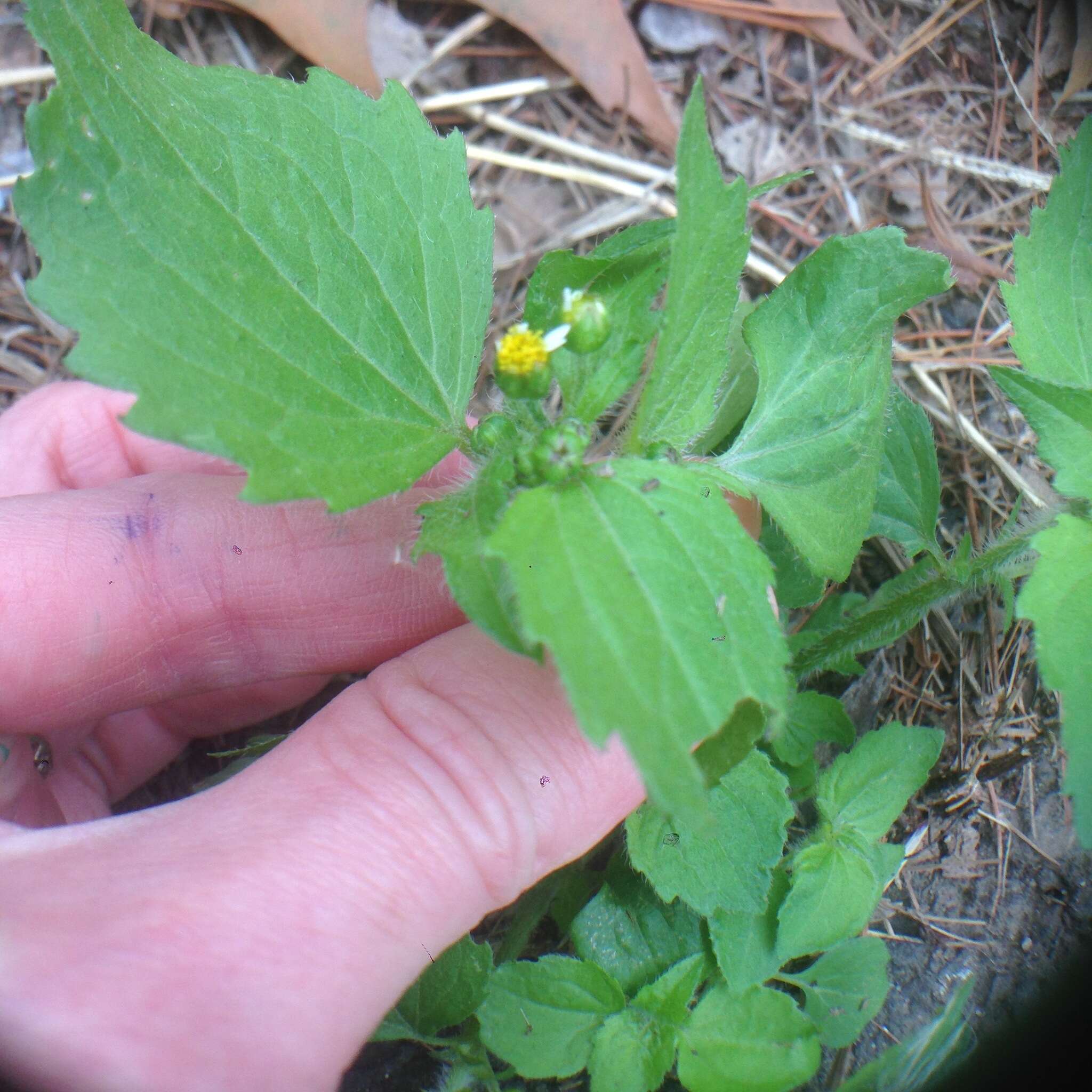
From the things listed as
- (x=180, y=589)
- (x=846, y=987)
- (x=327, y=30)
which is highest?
(x=327, y=30)

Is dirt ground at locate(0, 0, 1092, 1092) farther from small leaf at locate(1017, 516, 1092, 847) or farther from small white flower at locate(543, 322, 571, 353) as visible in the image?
small white flower at locate(543, 322, 571, 353)

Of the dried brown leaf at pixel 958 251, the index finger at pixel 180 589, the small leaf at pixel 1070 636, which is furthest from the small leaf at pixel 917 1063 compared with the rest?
the dried brown leaf at pixel 958 251

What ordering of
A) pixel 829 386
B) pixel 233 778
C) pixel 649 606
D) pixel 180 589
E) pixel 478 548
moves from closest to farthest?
pixel 649 606
pixel 478 548
pixel 233 778
pixel 829 386
pixel 180 589

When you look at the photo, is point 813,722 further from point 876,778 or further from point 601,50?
point 601,50

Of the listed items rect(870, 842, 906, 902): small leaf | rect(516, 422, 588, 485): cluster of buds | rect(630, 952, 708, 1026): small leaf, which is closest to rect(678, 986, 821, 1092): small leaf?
rect(630, 952, 708, 1026): small leaf

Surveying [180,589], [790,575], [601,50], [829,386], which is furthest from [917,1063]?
[601,50]

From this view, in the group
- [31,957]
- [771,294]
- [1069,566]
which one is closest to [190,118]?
[771,294]
